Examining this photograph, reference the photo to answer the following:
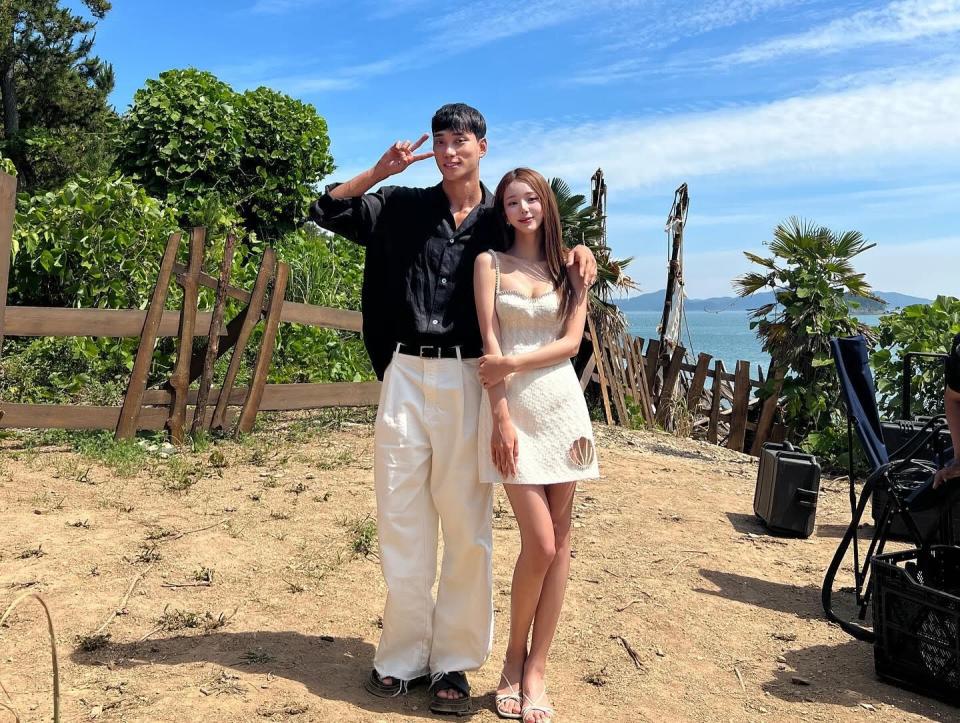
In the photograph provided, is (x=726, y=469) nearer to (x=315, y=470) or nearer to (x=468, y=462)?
(x=315, y=470)

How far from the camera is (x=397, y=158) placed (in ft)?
11.0

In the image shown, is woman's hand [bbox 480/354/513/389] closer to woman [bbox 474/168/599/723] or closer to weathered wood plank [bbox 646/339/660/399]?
woman [bbox 474/168/599/723]

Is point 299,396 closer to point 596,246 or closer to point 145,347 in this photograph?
point 145,347

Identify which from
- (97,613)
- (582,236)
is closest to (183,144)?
(582,236)

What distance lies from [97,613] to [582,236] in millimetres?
9169

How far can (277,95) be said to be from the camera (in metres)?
13.3

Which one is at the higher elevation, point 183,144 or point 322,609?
point 183,144

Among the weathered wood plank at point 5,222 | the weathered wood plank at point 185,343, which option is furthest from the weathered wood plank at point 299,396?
the weathered wood plank at point 5,222

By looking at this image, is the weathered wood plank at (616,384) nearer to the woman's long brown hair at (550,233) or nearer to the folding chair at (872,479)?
the folding chair at (872,479)

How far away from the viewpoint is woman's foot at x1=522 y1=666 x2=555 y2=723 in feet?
10.5

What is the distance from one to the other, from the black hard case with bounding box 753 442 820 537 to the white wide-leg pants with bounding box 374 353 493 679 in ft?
11.1

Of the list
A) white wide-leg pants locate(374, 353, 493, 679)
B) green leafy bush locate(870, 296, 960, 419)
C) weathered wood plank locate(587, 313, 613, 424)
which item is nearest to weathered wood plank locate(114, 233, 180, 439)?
white wide-leg pants locate(374, 353, 493, 679)

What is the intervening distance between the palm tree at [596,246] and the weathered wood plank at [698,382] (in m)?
1.35

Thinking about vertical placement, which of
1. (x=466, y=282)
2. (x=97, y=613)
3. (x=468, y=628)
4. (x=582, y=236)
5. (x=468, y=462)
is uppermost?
(x=582, y=236)
